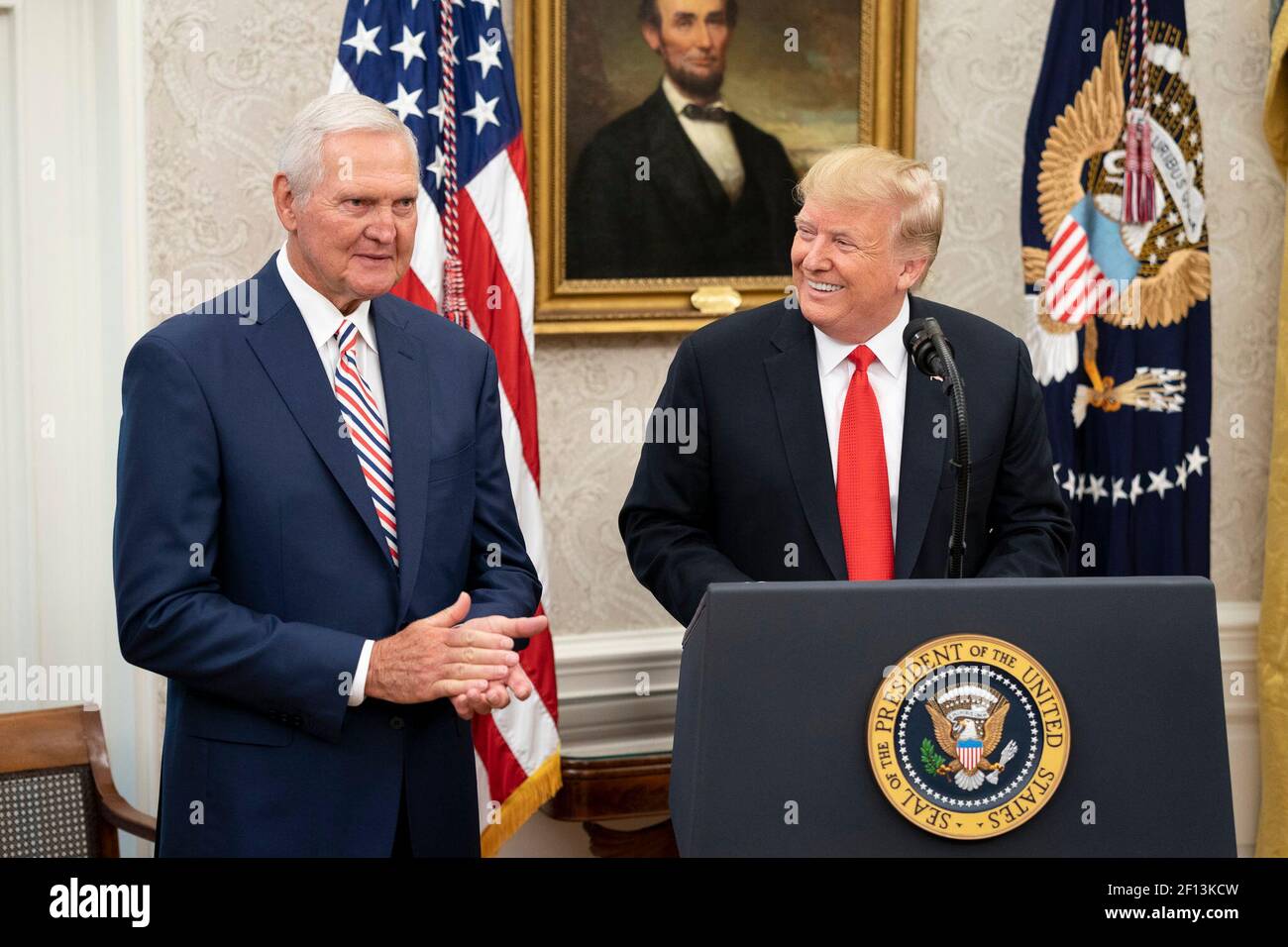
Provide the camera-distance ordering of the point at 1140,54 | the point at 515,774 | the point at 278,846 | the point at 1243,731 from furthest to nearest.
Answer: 1. the point at 1243,731
2. the point at 1140,54
3. the point at 515,774
4. the point at 278,846

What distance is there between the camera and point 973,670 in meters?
1.51

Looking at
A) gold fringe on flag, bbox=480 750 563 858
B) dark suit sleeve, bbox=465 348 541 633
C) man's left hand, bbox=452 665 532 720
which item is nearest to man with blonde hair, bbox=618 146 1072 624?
dark suit sleeve, bbox=465 348 541 633

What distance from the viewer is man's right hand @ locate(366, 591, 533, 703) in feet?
6.52

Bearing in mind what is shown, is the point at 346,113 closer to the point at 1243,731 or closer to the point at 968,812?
the point at 968,812

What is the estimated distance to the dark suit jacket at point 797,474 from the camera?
91.8 inches

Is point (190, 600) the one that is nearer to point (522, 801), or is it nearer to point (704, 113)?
point (522, 801)

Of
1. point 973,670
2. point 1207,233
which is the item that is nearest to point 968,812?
point 973,670

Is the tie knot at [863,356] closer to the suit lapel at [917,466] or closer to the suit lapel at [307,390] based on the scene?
the suit lapel at [917,466]

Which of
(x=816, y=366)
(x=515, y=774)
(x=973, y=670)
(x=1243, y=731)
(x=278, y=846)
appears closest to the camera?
(x=973, y=670)

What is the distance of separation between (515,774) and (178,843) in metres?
1.42

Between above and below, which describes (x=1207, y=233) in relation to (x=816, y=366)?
above

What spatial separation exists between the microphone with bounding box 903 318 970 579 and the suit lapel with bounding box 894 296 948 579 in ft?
1.51

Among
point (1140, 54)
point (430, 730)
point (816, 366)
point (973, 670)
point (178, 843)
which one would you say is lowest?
point (178, 843)

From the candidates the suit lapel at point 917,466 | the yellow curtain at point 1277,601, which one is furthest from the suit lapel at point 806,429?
the yellow curtain at point 1277,601
